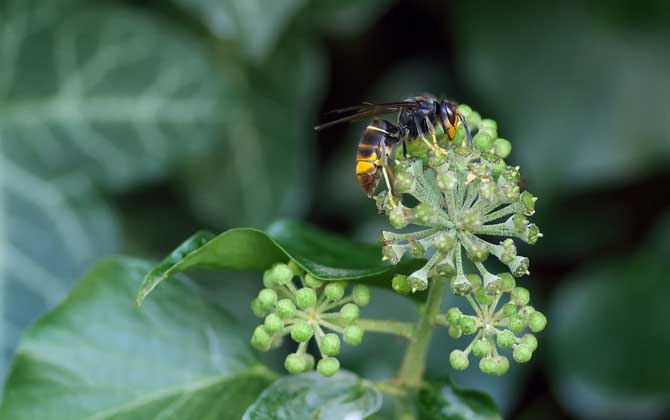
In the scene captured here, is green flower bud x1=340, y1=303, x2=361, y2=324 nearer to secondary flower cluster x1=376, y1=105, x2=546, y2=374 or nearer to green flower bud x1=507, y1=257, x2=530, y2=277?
secondary flower cluster x1=376, y1=105, x2=546, y2=374

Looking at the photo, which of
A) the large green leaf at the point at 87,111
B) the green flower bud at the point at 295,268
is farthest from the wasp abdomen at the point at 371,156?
the large green leaf at the point at 87,111

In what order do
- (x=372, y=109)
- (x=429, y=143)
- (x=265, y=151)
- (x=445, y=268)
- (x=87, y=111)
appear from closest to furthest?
(x=445, y=268) < (x=429, y=143) < (x=372, y=109) < (x=87, y=111) < (x=265, y=151)

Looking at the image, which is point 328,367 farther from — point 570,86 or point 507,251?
point 570,86

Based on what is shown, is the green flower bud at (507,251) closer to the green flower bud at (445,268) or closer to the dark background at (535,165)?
the green flower bud at (445,268)

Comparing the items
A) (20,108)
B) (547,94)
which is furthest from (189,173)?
(547,94)

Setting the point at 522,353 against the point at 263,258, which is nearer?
the point at 522,353

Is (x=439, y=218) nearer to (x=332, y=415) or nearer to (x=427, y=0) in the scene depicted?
(x=332, y=415)

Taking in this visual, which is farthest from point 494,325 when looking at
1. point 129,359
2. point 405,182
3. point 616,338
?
point 616,338
